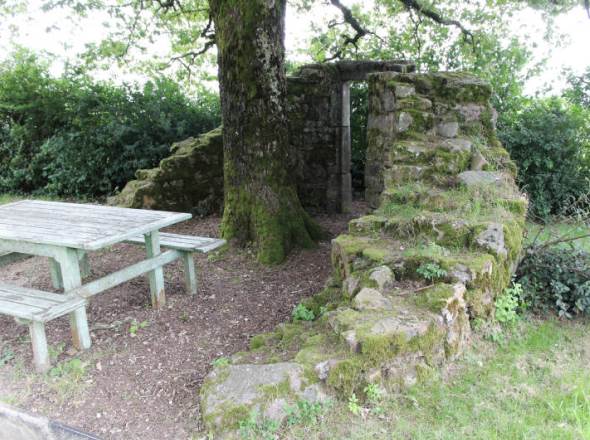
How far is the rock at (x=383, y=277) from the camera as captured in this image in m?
3.20

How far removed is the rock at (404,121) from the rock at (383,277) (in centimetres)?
223

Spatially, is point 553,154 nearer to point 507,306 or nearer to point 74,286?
point 507,306

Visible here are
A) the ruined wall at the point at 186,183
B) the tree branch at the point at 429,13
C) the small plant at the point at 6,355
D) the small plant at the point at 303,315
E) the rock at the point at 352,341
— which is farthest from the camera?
the tree branch at the point at 429,13

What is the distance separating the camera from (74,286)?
11.6 feet

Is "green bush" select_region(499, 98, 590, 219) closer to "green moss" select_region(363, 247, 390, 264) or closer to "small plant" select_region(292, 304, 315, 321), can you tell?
"green moss" select_region(363, 247, 390, 264)

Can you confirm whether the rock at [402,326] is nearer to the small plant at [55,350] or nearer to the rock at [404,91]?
the small plant at [55,350]

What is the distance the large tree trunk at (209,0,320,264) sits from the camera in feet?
16.9

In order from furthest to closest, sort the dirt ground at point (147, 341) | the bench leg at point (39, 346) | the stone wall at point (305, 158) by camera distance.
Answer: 1. the stone wall at point (305, 158)
2. the bench leg at point (39, 346)
3. the dirt ground at point (147, 341)

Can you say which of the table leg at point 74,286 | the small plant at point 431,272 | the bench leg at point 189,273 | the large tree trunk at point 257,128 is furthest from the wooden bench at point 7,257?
the small plant at point 431,272

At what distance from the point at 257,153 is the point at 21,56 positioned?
6638 millimetres

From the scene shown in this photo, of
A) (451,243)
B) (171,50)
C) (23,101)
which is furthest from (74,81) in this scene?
(451,243)

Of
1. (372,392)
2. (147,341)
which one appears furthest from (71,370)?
(372,392)

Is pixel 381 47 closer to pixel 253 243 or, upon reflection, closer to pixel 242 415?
pixel 253 243

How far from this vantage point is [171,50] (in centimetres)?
1136
